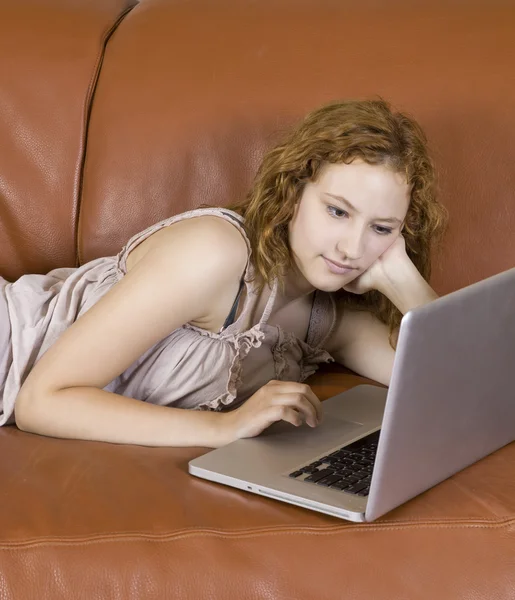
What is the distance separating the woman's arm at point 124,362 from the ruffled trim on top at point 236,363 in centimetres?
13

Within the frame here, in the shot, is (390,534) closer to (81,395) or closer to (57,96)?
(81,395)

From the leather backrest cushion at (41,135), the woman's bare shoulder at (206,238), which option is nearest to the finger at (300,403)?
the woman's bare shoulder at (206,238)

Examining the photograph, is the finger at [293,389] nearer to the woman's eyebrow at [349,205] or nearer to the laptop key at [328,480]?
the laptop key at [328,480]

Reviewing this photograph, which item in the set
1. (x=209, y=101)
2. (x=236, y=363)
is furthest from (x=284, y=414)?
(x=209, y=101)

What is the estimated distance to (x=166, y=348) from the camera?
1.51 meters

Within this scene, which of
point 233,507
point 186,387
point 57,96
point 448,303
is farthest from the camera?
point 57,96

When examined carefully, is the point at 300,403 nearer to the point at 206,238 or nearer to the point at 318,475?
the point at 318,475

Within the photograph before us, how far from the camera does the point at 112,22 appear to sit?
1.92 m

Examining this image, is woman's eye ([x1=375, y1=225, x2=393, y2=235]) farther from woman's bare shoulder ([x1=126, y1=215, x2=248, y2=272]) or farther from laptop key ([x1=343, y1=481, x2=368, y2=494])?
laptop key ([x1=343, y1=481, x2=368, y2=494])

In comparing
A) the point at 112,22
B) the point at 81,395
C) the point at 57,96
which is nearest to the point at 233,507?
the point at 81,395

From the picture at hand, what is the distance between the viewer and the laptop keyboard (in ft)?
3.85

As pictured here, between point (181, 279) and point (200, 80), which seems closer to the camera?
point (181, 279)

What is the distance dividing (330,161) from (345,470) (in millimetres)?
495

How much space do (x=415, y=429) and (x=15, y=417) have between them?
655 mm
